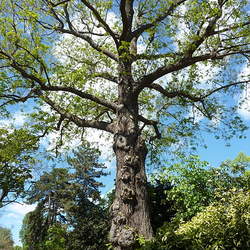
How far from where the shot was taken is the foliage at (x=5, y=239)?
1032 inches

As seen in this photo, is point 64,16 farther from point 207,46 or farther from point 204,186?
point 204,186

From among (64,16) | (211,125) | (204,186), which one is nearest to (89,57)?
(64,16)

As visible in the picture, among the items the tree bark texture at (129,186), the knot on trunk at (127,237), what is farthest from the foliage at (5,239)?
the knot on trunk at (127,237)

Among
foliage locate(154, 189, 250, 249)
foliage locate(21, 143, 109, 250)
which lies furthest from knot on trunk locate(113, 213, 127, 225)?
foliage locate(21, 143, 109, 250)

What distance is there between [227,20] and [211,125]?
11.7 feet

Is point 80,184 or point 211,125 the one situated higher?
point 80,184

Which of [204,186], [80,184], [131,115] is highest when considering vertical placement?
[80,184]

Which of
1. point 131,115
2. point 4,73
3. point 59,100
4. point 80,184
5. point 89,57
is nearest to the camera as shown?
point 131,115

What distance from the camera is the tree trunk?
5812 mm

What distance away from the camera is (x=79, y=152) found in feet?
89.1

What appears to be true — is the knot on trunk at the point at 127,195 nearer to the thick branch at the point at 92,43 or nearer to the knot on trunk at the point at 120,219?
the knot on trunk at the point at 120,219

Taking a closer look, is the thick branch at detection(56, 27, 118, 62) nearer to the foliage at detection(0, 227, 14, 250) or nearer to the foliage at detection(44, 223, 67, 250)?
the foliage at detection(44, 223, 67, 250)

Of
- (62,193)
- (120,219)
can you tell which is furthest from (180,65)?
(62,193)

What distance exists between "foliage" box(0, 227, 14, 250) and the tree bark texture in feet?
76.9
